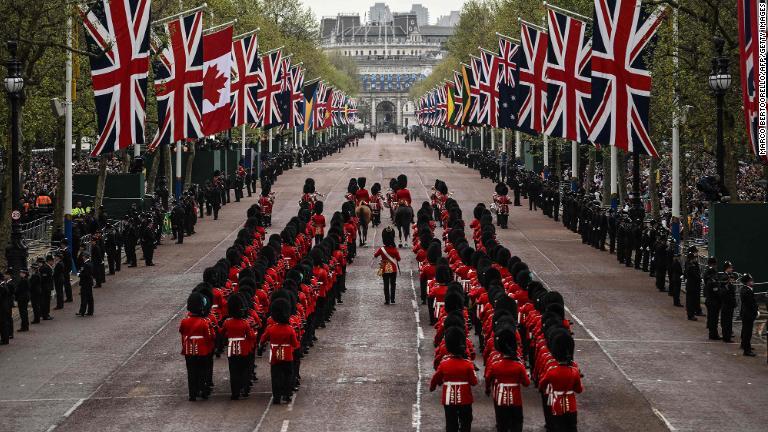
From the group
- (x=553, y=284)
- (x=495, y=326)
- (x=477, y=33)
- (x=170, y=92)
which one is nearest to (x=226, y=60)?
(x=170, y=92)

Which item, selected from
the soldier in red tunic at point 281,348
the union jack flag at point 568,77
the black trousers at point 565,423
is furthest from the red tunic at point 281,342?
the union jack flag at point 568,77

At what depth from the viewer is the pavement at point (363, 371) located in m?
19.3

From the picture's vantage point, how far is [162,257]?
4081 cm

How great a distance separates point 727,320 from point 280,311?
951 centimetres

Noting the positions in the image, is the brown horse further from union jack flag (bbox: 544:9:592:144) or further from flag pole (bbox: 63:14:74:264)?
flag pole (bbox: 63:14:74:264)

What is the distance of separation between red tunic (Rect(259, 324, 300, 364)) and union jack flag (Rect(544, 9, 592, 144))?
2009 centimetres

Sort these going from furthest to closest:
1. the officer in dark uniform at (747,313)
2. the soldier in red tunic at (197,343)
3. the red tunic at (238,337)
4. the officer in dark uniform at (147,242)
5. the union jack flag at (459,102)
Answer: the union jack flag at (459,102) < the officer in dark uniform at (147,242) < the officer in dark uniform at (747,313) < the soldier in red tunic at (197,343) < the red tunic at (238,337)

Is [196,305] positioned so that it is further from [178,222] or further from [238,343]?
[178,222]

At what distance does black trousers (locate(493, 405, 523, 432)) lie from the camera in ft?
56.9

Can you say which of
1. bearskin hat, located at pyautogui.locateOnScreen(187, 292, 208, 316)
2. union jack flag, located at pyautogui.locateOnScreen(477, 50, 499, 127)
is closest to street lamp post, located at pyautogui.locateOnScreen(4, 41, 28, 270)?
bearskin hat, located at pyautogui.locateOnScreen(187, 292, 208, 316)

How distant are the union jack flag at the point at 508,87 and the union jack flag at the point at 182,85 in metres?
16.7

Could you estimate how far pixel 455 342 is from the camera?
17578mm

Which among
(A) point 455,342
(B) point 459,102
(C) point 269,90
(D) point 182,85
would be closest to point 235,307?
(A) point 455,342

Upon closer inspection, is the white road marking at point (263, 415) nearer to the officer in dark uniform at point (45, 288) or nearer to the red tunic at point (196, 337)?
the red tunic at point (196, 337)
